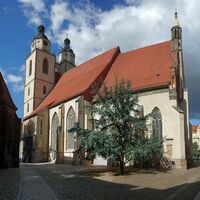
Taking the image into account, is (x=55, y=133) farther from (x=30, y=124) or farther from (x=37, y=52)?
(x=37, y=52)

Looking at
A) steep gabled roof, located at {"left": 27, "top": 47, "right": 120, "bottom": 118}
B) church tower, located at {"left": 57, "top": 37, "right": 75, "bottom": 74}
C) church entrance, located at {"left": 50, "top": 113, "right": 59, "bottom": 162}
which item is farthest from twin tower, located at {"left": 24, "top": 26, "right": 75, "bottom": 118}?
church entrance, located at {"left": 50, "top": 113, "right": 59, "bottom": 162}

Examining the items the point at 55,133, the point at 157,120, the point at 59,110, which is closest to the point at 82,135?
the point at 157,120

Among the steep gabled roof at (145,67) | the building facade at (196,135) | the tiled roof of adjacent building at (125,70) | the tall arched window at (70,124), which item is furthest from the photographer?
the building facade at (196,135)

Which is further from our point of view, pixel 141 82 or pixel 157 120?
pixel 141 82

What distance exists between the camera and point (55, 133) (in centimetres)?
3856

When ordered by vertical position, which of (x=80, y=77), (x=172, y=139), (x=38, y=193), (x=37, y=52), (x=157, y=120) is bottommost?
(x=38, y=193)

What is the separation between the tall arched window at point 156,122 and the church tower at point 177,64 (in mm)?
1983

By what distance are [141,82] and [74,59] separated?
30.2m

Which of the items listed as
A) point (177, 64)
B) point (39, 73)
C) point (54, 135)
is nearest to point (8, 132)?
point (54, 135)

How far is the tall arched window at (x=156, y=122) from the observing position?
85.7 feet

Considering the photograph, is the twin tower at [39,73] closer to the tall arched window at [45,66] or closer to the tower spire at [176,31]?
the tall arched window at [45,66]

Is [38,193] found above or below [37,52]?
below

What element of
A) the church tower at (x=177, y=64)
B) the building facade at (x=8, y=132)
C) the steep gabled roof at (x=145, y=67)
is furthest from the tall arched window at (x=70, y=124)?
the church tower at (x=177, y=64)

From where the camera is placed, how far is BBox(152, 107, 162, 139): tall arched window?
26.1 meters
